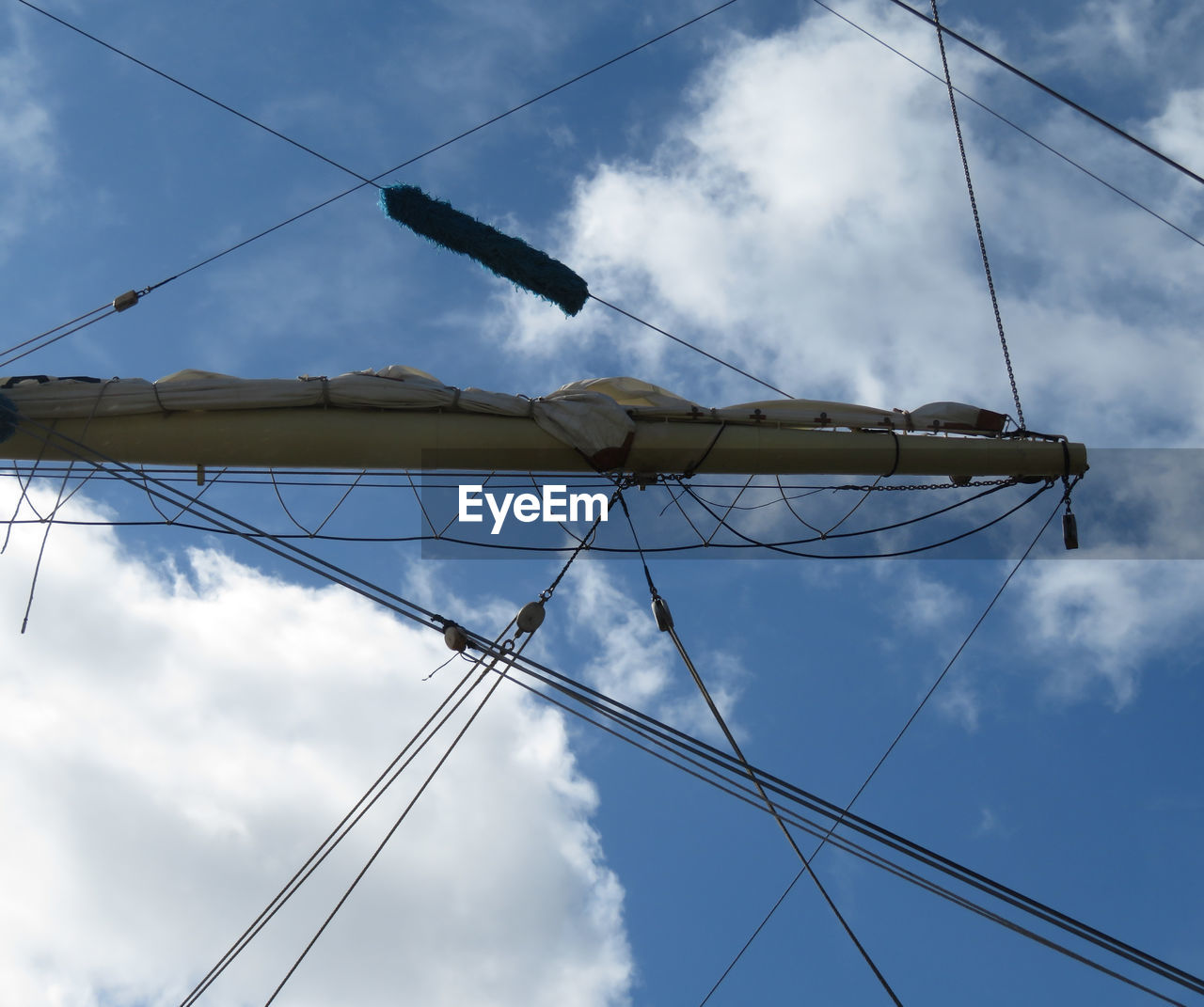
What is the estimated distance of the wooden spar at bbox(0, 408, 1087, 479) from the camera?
12969mm

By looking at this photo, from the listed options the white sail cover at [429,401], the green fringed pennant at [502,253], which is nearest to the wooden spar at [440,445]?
the white sail cover at [429,401]

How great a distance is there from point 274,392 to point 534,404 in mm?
2558

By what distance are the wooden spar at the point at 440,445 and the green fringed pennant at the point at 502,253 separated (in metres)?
1.41

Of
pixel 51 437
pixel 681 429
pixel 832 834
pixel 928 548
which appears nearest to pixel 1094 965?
pixel 832 834

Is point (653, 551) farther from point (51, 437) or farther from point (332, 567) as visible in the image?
point (51, 437)

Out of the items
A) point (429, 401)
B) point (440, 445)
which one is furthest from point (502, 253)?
point (440, 445)

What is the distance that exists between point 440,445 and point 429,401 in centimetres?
44

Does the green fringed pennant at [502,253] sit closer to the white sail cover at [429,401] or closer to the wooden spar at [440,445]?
the white sail cover at [429,401]

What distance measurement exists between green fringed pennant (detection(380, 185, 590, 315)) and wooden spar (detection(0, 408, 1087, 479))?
141cm

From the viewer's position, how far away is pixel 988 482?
587 inches

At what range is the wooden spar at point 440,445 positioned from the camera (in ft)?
42.5

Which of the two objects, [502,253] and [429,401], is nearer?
[429,401]

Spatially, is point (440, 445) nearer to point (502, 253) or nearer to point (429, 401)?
point (429, 401)

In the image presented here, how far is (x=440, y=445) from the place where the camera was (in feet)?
43.5
